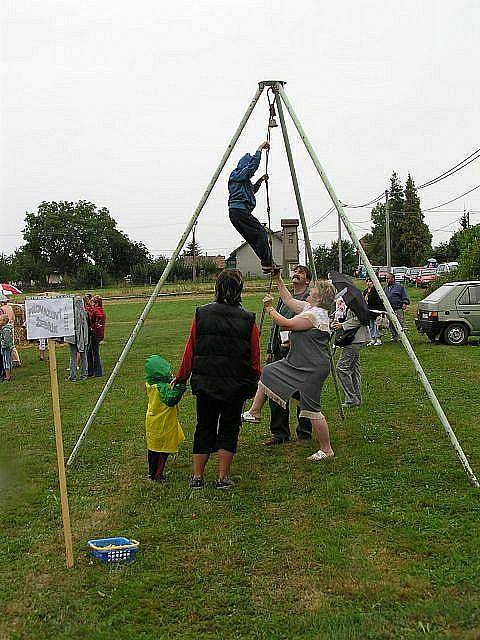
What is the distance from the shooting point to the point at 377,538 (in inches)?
225

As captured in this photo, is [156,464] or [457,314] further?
[457,314]

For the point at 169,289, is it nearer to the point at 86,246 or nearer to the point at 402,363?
the point at 86,246

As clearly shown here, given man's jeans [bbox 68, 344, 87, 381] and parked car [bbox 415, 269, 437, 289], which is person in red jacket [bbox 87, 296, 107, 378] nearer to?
man's jeans [bbox 68, 344, 87, 381]

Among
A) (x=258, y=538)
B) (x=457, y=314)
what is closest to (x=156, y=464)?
(x=258, y=538)

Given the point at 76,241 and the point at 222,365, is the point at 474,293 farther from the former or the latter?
the point at 76,241

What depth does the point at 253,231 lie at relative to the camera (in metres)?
8.05

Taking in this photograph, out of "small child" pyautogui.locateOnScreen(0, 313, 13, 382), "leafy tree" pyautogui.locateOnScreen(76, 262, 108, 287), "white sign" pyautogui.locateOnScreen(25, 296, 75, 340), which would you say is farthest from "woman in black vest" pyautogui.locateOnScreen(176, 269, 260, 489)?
"leafy tree" pyautogui.locateOnScreen(76, 262, 108, 287)

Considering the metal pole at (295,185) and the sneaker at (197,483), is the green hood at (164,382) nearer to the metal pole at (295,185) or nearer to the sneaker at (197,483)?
the sneaker at (197,483)

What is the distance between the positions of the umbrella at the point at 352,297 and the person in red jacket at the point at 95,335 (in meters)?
6.60

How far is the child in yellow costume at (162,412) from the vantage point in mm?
7160

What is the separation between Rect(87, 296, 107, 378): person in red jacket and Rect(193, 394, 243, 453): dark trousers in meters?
8.81

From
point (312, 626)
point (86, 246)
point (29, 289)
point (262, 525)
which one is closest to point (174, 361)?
point (262, 525)

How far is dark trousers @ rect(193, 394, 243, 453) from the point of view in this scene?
6.90 metres

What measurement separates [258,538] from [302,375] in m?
2.30
